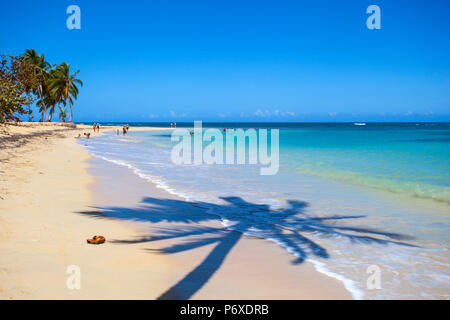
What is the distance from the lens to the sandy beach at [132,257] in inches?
153

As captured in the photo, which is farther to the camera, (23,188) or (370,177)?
(370,177)

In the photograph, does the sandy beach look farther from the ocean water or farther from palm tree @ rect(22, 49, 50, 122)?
palm tree @ rect(22, 49, 50, 122)

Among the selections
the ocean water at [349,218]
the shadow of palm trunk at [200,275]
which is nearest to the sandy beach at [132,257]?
the shadow of palm trunk at [200,275]

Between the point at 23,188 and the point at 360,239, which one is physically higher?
the point at 23,188

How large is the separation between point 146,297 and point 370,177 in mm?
13950

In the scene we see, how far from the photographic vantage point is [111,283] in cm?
397

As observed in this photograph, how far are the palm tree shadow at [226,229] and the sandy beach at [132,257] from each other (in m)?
0.03

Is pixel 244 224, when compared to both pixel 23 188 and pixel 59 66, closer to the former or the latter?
pixel 23 188

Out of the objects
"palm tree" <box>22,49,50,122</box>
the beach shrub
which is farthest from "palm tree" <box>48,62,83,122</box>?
the beach shrub

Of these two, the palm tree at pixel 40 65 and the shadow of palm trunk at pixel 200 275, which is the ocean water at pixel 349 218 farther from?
the palm tree at pixel 40 65

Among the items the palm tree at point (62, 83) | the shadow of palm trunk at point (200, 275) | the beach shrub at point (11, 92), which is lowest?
the shadow of palm trunk at point (200, 275)

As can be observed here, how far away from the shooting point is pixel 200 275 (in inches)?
173

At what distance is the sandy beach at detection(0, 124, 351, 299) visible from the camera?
3.88 m

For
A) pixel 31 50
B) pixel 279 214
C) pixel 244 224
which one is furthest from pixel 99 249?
pixel 31 50
